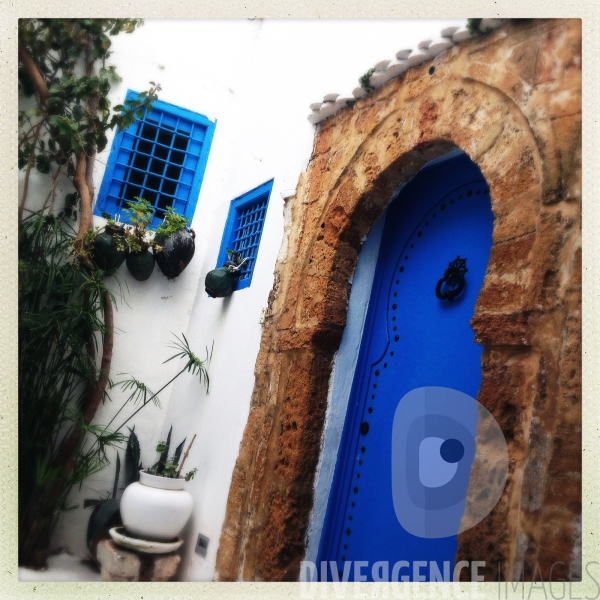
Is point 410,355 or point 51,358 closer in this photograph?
point 410,355

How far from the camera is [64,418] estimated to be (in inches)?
123

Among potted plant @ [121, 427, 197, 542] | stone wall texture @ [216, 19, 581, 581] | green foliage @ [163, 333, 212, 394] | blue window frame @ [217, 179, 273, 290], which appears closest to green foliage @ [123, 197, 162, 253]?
blue window frame @ [217, 179, 273, 290]

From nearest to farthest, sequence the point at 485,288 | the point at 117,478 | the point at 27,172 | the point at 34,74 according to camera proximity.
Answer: the point at 485,288, the point at 27,172, the point at 34,74, the point at 117,478

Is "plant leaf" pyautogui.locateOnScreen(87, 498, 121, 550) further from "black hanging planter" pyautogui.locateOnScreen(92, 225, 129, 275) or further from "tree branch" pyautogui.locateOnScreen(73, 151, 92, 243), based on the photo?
"tree branch" pyautogui.locateOnScreen(73, 151, 92, 243)

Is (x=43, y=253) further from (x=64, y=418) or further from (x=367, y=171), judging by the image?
(x=367, y=171)

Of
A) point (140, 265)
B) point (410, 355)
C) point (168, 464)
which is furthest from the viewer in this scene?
point (140, 265)

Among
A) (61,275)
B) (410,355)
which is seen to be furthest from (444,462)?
(61,275)

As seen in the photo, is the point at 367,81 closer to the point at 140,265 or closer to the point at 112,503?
the point at 140,265

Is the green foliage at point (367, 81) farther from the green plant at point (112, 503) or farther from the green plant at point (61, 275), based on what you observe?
the green plant at point (112, 503)

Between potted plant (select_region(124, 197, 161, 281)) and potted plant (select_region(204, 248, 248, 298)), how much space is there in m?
0.39

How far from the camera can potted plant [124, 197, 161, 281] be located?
389 centimetres

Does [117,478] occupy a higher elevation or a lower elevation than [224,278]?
lower

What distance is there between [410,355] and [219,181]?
207 cm

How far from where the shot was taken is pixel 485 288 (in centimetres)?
206
